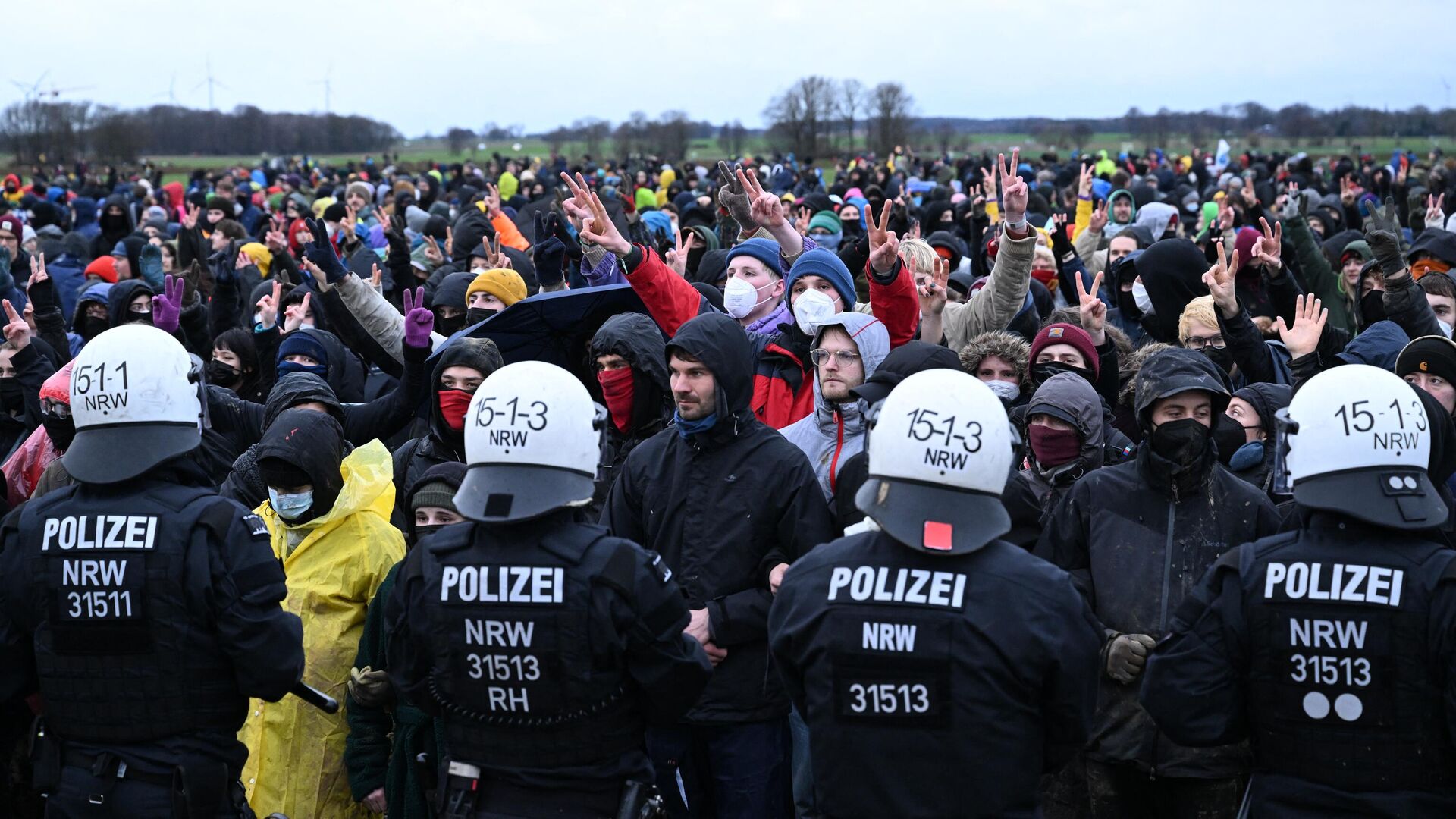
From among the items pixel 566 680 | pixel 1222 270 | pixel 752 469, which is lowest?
pixel 566 680

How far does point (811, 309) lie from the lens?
5918mm

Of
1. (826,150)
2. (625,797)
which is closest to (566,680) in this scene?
(625,797)

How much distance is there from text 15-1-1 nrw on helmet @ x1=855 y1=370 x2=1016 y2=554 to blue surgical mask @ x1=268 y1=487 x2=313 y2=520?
243 centimetres

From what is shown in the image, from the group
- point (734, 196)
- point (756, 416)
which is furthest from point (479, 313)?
point (756, 416)

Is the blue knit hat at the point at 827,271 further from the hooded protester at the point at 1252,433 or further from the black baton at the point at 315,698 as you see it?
the black baton at the point at 315,698

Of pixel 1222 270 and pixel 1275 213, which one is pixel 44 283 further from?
pixel 1275 213

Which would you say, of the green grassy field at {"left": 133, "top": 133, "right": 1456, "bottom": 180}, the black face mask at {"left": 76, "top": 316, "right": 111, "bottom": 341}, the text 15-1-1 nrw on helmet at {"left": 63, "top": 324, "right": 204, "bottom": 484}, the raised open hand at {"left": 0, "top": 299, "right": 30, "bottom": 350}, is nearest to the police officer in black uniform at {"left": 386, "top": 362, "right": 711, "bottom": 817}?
the text 15-1-1 nrw on helmet at {"left": 63, "top": 324, "right": 204, "bottom": 484}

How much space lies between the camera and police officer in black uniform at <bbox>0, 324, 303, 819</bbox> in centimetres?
391

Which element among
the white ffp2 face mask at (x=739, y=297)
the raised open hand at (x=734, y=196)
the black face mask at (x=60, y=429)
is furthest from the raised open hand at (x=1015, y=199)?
the black face mask at (x=60, y=429)

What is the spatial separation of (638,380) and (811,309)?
2.85 feet

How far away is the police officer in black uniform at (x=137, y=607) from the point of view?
3910 mm

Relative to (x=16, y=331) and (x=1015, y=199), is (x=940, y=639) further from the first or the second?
(x=16, y=331)

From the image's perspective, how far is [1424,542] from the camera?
3.46m

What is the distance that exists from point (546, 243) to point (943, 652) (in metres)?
4.87
